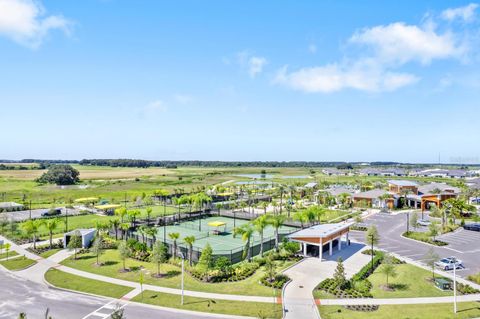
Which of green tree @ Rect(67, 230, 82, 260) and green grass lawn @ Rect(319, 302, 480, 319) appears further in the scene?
green tree @ Rect(67, 230, 82, 260)

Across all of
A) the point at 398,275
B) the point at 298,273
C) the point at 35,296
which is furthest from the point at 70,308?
the point at 398,275

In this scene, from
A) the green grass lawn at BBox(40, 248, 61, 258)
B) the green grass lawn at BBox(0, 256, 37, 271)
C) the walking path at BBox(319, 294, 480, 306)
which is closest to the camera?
the walking path at BBox(319, 294, 480, 306)

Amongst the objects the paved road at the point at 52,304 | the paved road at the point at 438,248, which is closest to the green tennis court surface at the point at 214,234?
the paved road at the point at 438,248

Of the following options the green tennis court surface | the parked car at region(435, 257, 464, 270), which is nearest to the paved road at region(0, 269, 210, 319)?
the green tennis court surface

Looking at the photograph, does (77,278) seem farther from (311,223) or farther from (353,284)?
(311,223)

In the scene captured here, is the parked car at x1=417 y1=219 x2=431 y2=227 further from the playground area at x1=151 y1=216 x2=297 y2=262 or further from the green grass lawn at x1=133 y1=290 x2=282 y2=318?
the green grass lawn at x1=133 y1=290 x2=282 y2=318

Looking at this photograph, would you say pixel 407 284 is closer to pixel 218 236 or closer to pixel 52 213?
pixel 218 236
